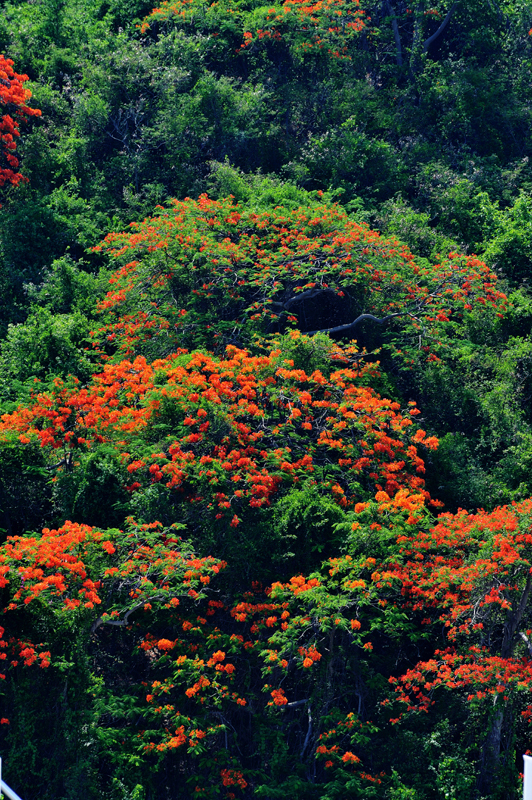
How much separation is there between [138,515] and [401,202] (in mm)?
10897

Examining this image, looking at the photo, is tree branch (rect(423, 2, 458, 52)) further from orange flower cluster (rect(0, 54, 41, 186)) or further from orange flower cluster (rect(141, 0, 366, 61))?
orange flower cluster (rect(0, 54, 41, 186))

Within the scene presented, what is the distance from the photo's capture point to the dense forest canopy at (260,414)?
11.4m

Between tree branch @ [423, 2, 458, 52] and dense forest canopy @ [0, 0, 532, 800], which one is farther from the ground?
tree branch @ [423, 2, 458, 52]

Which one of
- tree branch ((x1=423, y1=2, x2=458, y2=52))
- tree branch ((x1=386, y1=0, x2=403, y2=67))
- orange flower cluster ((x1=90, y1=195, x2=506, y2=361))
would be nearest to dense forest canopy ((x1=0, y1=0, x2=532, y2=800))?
orange flower cluster ((x1=90, y1=195, x2=506, y2=361))

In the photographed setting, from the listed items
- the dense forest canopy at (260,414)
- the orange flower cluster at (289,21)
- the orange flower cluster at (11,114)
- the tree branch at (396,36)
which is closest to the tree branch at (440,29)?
the tree branch at (396,36)

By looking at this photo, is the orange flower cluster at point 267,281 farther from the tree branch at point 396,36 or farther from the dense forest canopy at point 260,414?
the tree branch at point 396,36

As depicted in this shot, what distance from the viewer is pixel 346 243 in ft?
55.3

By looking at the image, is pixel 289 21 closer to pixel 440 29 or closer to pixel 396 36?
pixel 396 36

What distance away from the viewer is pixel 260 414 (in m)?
13.6

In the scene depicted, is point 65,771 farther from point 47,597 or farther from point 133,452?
point 133,452

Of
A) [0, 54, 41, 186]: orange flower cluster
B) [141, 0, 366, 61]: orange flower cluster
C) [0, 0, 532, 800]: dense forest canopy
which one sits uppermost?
[141, 0, 366, 61]: orange flower cluster

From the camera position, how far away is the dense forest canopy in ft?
37.5

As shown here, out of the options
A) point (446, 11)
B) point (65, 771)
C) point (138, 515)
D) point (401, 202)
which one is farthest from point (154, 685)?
point (446, 11)

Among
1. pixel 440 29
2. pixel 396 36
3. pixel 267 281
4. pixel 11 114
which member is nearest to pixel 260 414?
pixel 267 281
